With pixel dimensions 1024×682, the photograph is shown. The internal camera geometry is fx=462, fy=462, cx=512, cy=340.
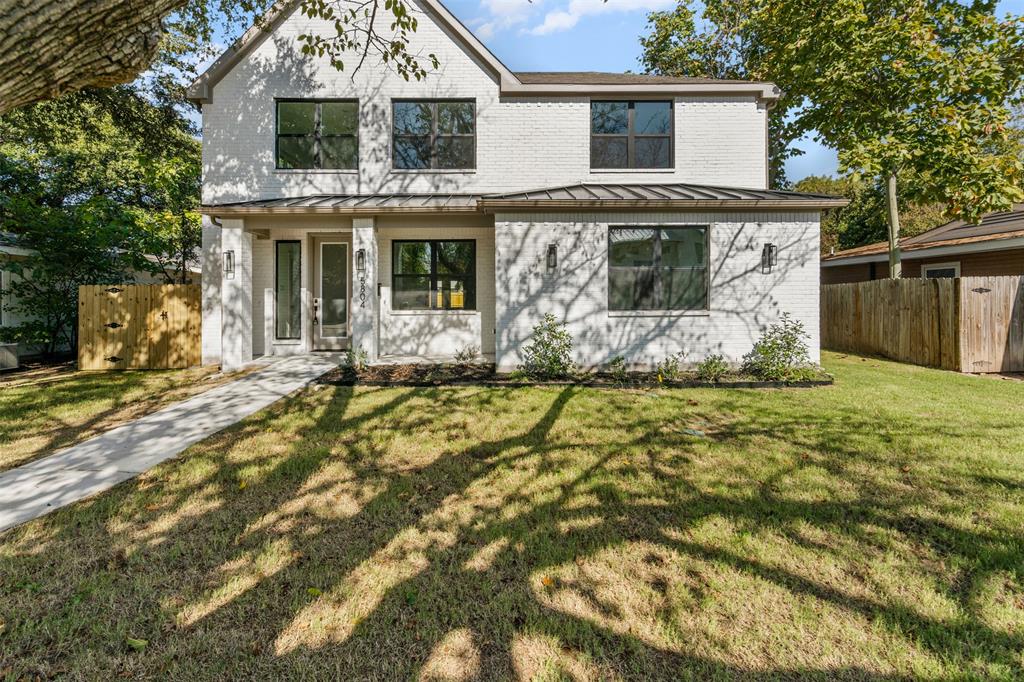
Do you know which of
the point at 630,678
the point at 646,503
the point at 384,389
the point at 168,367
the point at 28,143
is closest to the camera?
the point at 630,678

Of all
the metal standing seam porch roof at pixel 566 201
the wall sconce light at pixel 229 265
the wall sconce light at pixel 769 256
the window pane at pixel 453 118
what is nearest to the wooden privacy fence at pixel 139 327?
the wall sconce light at pixel 229 265

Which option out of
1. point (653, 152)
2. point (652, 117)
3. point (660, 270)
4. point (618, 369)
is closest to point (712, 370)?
point (618, 369)

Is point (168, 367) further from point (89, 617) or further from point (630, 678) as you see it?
point (630, 678)

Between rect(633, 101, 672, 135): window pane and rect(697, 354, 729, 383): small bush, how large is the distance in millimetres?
5770

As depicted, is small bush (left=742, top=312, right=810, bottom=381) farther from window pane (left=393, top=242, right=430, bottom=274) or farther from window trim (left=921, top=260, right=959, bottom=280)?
window trim (left=921, top=260, right=959, bottom=280)

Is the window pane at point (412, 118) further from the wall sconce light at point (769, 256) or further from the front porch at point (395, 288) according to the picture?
the wall sconce light at point (769, 256)

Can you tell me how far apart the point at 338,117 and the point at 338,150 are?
76 centimetres

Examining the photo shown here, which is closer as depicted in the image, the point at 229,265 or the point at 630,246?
the point at 630,246

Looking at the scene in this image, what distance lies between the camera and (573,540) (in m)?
3.15

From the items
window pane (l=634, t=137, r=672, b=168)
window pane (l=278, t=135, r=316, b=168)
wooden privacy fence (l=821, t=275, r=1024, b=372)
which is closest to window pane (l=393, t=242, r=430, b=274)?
window pane (l=278, t=135, r=316, b=168)

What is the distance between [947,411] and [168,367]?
1402cm

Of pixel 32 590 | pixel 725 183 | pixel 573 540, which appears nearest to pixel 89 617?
pixel 32 590

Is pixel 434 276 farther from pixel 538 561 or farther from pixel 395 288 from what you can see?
pixel 538 561

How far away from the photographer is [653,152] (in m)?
11.1
